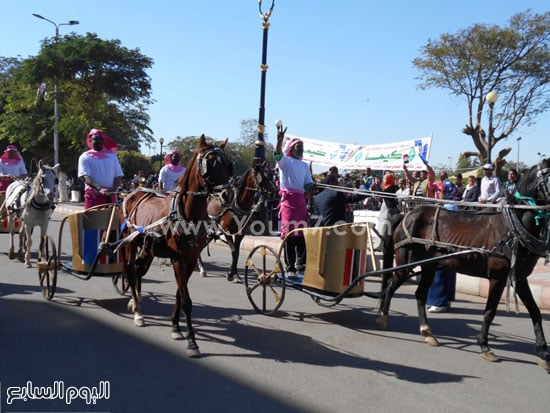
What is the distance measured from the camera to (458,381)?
4.74 m

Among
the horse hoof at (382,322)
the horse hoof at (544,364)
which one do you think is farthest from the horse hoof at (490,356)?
the horse hoof at (382,322)

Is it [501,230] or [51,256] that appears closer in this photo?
[501,230]

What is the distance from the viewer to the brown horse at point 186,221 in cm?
525

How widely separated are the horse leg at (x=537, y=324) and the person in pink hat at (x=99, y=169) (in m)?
5.20

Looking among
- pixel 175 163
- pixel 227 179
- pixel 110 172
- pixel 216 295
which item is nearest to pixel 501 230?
pixel 227 179

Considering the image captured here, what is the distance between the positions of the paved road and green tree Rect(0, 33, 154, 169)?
26.7m

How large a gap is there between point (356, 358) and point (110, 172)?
4408 millimetres

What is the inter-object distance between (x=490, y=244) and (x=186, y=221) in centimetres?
325

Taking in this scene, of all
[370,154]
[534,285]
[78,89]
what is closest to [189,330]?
[534,285]

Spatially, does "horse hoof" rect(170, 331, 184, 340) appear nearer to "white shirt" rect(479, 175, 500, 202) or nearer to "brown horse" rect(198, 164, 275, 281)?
"brown horse" rect(198, 164, 275, 281)

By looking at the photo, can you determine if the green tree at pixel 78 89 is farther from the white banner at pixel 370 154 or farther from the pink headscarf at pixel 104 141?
the pink headscarf at pixel 104 141

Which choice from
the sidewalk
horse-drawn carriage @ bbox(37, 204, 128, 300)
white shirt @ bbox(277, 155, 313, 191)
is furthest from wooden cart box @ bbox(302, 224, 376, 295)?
the sidewalk

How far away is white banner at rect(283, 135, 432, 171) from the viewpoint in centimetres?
1606

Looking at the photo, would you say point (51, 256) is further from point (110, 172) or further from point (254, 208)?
point (254, 208)
